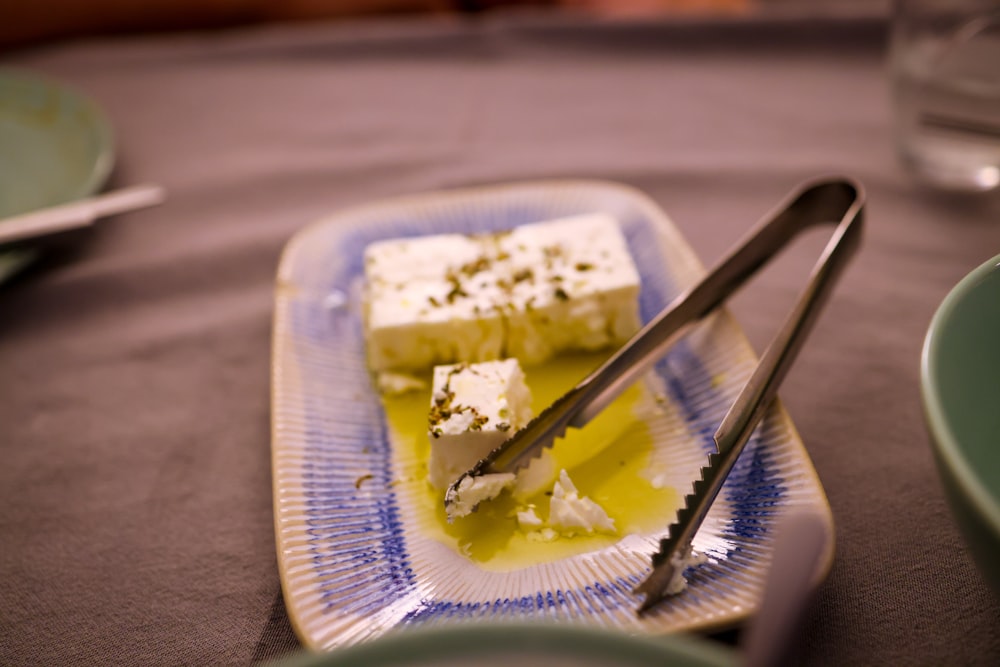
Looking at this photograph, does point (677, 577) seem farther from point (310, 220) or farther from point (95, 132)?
point (95, 132)

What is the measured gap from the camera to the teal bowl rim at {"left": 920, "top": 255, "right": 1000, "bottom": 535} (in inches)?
14.4

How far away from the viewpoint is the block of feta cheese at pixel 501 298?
73 centimetres

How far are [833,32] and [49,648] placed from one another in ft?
4.09

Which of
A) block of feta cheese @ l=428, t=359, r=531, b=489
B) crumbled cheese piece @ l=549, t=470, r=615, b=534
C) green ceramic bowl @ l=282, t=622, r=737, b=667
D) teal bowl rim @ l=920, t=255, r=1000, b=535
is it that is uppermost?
teal bowl rim @ l=920, t=255, r=1000, b=535

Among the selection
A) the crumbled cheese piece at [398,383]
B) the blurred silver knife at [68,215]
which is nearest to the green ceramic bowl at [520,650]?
the crumbled cheese piece at [398,383]

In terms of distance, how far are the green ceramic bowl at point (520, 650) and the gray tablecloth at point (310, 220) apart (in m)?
0.25

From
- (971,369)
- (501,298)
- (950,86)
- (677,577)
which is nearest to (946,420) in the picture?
(971,369)

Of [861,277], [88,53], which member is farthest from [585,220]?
[88,53]

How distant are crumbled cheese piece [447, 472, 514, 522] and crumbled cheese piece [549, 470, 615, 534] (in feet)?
0.14

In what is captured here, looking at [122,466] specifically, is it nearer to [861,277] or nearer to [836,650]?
[836,650]

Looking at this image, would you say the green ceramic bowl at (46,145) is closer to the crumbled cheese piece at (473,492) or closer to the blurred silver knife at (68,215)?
the blurred silver knife at (68,215)

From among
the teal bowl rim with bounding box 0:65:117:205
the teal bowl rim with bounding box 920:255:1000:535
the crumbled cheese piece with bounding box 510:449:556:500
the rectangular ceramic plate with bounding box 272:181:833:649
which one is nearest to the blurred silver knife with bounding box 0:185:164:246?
the teal bowl rim with bounding box 0:65:117:205

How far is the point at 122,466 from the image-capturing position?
2.32 feet

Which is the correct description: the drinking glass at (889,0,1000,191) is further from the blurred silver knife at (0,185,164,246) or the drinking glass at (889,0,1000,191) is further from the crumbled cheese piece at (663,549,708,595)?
the blurred silver knife at (0,185,164,246)
